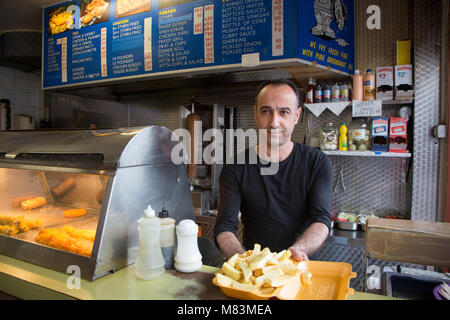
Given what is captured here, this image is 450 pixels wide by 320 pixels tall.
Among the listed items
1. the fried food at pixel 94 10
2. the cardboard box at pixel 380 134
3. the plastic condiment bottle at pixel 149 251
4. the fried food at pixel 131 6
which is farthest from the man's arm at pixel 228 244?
the fried food at pixel 94 10

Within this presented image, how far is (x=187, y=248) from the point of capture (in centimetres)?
126

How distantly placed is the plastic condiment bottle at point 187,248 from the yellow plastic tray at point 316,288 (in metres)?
0.25

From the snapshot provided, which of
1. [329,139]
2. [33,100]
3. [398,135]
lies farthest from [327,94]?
[33,100]

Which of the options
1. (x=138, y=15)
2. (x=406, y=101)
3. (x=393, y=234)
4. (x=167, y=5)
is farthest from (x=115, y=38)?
(x=393, y=234)

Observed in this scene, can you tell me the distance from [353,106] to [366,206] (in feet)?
3.14

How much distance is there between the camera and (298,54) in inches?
91.9

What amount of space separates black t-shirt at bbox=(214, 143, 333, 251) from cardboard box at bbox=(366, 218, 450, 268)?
376 millimetres

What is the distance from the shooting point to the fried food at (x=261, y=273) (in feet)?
3.19

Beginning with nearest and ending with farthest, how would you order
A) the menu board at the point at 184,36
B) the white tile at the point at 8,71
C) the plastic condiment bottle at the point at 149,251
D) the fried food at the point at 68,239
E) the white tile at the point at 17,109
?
the plastic condiment bottle at the point at 149,251, the fried food at the point at 68,239, the menu board at the point at 184,36, the white tile at the point at 8,71, the white tile at the point at 17,109

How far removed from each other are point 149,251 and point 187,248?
0.15 m

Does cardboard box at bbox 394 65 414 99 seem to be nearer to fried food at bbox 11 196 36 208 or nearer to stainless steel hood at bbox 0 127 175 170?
stainless steel hood at bbox 0 127 175 170

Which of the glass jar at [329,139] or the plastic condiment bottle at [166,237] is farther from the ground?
the glass jar at [329,139]

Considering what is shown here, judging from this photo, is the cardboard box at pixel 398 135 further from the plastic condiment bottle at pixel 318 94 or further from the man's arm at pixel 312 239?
the man's arm at pixel 312 239

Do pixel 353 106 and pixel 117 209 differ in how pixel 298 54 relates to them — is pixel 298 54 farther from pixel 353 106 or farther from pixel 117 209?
pixel 117 209
